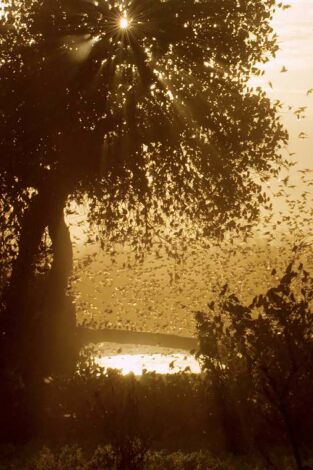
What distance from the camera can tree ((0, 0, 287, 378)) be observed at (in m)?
27.1

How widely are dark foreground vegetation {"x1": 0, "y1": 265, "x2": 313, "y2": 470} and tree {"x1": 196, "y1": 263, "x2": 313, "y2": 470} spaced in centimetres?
3

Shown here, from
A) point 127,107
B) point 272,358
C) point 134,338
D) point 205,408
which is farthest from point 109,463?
point 134,338

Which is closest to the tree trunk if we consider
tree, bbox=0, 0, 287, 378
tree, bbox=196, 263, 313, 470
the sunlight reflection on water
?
tree, bbox=0, 0, 287, 378

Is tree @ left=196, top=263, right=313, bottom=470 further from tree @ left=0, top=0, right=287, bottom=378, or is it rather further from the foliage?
tree @ left=0, top=0, right=287, bottom=378

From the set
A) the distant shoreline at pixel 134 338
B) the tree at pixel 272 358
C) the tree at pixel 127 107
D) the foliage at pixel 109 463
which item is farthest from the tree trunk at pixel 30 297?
the distant shoreline at pixel 134 338

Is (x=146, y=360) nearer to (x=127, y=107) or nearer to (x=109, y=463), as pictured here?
(x=127, y=107)

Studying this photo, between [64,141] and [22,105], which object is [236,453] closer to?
[64,141]

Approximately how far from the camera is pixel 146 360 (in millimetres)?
35438

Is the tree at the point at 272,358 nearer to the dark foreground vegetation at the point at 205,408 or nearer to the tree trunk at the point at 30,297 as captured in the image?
the dark foreground vegetation at the point at 205,408

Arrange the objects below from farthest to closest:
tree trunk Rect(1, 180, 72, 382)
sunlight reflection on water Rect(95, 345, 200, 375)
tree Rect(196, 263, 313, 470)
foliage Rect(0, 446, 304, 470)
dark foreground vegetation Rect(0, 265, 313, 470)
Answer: sunlight reflection on water Rect(95, 345, 200, 375), tree trunk Rect(1, 180, 72, 382), dark foreground vegetation Rect(0, 265, 313, 470), foliage Rect(0, 446, 304, 470), tree Rect(196, 263, 313, 470)

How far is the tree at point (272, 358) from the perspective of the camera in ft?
46.9

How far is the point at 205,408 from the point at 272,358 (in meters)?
6.88

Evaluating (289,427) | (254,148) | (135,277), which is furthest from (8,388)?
(135,277)

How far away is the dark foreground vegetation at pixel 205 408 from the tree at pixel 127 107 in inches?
184
